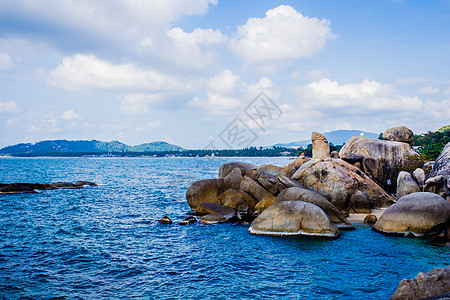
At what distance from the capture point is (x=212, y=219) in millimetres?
21266

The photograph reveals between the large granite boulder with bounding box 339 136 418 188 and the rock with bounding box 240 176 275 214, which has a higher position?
the large granite boulder with bounding box 339 136 418 188

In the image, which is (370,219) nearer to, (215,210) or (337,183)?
(337,183)

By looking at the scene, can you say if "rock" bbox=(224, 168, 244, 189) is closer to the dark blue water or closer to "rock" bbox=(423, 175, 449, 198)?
the dark blue water

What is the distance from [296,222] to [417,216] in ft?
20.7

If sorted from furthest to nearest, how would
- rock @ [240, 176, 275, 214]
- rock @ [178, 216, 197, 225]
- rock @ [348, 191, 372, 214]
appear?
rock @ [348, 191, 372, 214]
rock @ [240, 176, 275, 214]
rock @ [178, 216, 197, 225]

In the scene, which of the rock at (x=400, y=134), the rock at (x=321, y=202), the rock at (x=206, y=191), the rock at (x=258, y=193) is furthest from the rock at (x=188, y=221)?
the rock at (x=400, y=134)

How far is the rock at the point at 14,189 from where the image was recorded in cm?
3657

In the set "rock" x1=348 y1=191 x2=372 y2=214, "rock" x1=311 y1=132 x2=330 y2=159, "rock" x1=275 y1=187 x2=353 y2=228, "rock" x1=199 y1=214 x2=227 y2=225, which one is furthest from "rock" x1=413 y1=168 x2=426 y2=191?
"rock" x1=199 y1=214 x2=227 y2=225

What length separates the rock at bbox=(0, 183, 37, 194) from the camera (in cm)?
3657

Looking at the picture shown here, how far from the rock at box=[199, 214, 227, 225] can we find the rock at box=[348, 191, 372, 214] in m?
9.26

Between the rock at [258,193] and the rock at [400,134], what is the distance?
16573 millimetres

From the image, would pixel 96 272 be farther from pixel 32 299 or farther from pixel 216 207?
pixel 216 207

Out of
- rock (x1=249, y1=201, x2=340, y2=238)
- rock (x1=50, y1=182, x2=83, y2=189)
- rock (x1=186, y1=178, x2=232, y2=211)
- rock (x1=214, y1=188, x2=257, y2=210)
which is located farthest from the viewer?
rock (x1=50, y1=182, x2=83, y2=189)

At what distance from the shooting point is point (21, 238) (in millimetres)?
18109
